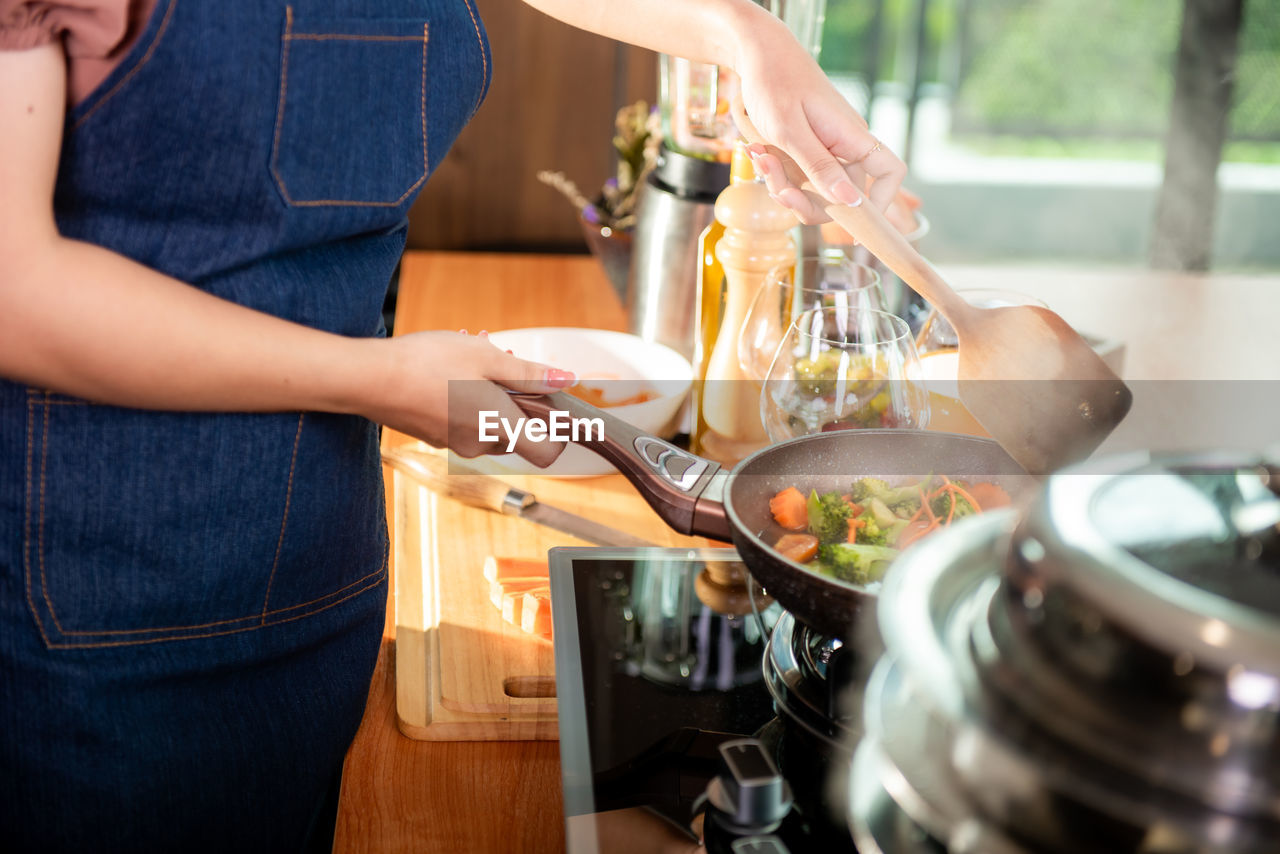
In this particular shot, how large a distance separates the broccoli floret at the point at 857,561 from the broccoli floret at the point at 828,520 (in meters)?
0.03

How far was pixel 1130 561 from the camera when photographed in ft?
1.21

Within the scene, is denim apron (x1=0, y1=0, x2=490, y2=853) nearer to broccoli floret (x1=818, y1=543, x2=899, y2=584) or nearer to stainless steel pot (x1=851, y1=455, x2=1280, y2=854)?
broccoli floret (x1=818, y1=543, x2=899, y2=584)

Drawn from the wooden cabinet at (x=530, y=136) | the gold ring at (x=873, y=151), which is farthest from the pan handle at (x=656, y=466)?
the wooden cabinet at (x=530, y=136)

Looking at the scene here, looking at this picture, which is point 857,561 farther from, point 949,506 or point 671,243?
point 671,243

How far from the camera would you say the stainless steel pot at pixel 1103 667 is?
34cm

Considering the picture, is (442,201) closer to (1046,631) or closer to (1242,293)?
(1242,293)

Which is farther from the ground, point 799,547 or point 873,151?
point 873,151

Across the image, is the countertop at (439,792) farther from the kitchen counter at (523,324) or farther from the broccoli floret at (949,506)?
the broccoli floret at (949,506)

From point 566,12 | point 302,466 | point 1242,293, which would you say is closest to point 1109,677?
point 302,466

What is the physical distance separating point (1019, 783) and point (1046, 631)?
5 centimetres

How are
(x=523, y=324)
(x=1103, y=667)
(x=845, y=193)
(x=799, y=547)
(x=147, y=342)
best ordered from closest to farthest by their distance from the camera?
(x=1103, y=667)
(x=147, y=342)
(x=799, y=547)
(x=845, y=193)
(x=523, y=324)

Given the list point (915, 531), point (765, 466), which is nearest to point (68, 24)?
point (765, 466)

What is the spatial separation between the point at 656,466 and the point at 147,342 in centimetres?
38

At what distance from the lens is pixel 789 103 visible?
1.00 m
